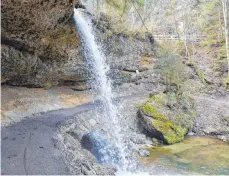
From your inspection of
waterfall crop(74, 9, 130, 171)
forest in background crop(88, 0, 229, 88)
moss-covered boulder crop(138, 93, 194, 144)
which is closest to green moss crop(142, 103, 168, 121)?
moss-covered boulder crop(138, 93, 194, 144)

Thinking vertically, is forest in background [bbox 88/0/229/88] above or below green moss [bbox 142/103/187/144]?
above

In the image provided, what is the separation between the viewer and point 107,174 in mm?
8297

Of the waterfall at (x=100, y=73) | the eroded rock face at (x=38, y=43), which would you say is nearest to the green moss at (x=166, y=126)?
the waterfall at (x=100, y=73)

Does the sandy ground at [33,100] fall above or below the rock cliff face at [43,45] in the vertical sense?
below

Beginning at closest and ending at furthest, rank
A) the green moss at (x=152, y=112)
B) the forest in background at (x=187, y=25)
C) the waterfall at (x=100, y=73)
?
1. the waterfall at (x=100, y=73)
2. the green moss at (x=152, y=112)
3. the forest in background at (x=187, y=25)

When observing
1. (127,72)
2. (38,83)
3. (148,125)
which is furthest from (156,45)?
(38,83)

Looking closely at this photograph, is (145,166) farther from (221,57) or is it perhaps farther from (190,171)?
(221,57)

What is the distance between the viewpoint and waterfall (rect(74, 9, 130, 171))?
13503 millimetres

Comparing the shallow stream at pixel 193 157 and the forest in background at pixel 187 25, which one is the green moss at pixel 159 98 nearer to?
the shallow stream at pixel 193 157

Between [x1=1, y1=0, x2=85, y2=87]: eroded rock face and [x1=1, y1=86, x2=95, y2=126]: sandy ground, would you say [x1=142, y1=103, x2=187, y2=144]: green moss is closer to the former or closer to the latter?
[x1=1, y1=86, x2=95, y2=126]: sandy ground

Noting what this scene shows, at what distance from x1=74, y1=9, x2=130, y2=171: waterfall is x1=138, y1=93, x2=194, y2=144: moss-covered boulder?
167cm

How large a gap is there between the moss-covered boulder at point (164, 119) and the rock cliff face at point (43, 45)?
16.2ft

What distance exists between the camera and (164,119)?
1470 cm

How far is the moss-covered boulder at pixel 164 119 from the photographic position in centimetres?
1405
